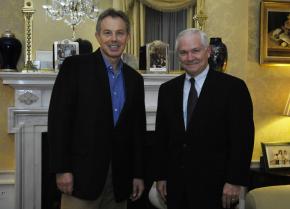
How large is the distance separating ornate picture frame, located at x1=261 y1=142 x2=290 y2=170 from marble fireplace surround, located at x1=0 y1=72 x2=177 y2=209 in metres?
2.02

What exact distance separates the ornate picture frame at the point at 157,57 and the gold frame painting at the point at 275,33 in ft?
3.35

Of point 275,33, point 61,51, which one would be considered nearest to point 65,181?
point 61,51

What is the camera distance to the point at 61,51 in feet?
10.6

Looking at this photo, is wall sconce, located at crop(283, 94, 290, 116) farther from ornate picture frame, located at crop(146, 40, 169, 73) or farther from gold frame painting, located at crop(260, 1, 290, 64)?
ornate picture frame, located at crop(146, 40, 169, 73)

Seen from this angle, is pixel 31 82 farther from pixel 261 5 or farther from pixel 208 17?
pixel 261 5

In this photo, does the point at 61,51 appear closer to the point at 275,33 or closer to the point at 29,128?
the point at 29,128

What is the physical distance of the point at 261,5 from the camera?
386 cm

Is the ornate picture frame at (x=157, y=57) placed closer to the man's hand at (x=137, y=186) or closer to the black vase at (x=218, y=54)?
the black vase at (x=218, y=54)

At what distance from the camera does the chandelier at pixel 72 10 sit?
3.33m

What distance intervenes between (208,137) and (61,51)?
1.76 m

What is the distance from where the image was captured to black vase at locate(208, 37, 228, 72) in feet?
11.1

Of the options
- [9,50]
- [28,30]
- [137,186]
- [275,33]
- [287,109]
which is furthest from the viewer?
[275,33]

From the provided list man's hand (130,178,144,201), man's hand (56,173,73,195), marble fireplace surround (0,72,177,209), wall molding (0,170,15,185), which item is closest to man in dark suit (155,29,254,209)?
man's hand (130,178,144,201)

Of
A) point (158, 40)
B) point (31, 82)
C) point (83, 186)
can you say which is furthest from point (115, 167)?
point (158, 40)
